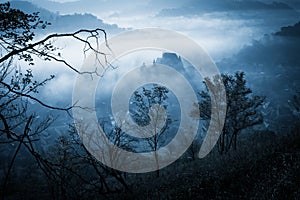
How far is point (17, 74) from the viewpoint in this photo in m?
8.76

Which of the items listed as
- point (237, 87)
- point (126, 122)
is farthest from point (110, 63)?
point (237, 87)

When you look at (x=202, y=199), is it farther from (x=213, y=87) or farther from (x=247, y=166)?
(x=213, y=87)

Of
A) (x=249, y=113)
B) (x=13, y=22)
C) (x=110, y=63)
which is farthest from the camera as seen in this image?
(x=249, y=113)

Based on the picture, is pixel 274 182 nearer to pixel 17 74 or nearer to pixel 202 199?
pixel 202 199

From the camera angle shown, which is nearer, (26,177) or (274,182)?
(274,182)

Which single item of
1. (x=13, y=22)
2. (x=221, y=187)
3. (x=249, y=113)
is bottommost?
(x=221, y=187)

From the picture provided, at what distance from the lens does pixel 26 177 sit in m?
104

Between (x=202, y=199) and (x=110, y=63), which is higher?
(x=110, y=63)

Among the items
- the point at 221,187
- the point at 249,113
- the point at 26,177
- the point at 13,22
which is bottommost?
the point at 26,177

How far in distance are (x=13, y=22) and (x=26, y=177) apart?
10959 cm

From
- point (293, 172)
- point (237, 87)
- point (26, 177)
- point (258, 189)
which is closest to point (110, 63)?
point (258, 189)

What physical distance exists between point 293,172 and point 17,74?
9.27 metres

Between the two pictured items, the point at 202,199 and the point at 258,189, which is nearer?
the point at 258,189

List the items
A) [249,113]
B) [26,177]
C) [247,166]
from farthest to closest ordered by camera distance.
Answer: [26,177]
[249,113]
[247,166]
